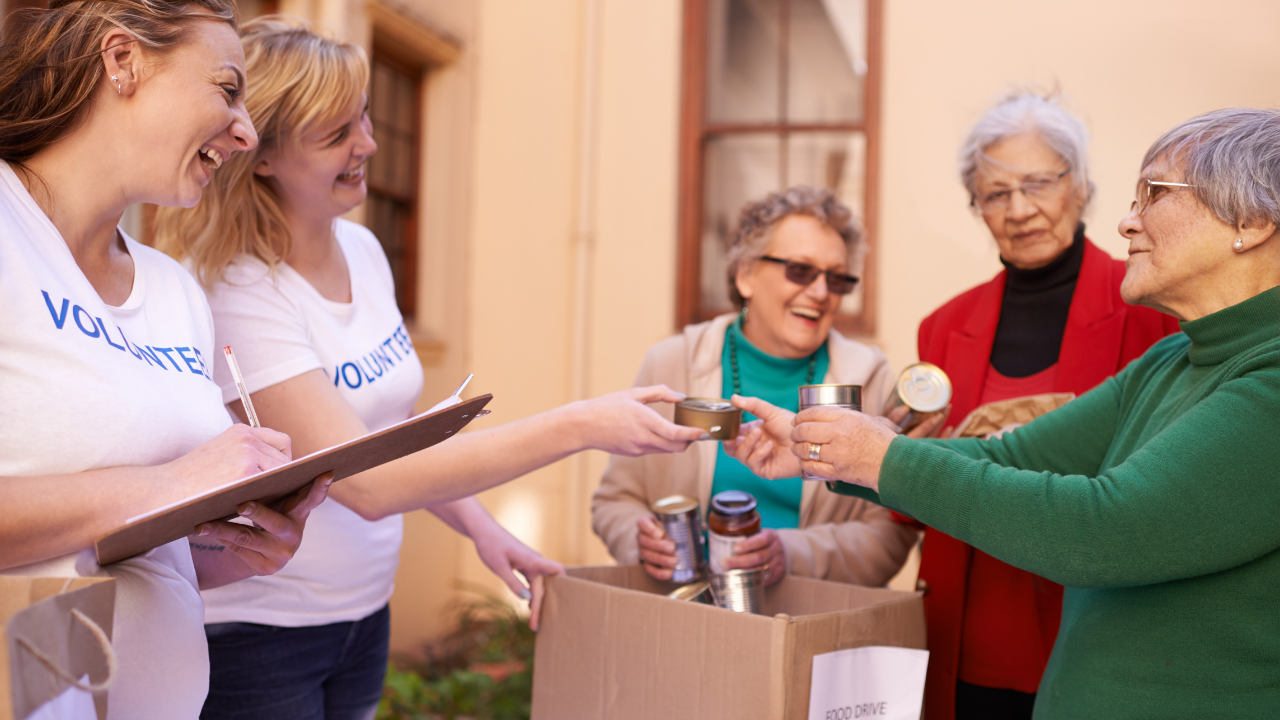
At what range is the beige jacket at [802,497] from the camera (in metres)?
2.27

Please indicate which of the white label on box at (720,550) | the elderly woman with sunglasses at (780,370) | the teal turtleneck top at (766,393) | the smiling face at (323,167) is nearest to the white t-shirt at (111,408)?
the smiling face at (323,167)

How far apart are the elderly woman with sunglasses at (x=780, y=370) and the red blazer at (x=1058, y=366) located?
0.59ft

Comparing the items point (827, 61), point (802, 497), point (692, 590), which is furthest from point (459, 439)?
point (827, 61)

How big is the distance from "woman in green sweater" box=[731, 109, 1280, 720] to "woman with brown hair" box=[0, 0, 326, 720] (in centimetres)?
97

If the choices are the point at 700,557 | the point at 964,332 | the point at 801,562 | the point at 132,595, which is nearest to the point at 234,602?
the point at 132,595

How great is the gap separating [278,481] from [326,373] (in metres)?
0.71

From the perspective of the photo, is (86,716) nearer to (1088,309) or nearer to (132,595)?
(132,595)

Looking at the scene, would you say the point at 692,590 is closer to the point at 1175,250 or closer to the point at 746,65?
the point at 1175,250

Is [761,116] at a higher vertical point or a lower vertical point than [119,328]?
higher

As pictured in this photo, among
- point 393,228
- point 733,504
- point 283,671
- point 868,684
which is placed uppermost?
point 393,228

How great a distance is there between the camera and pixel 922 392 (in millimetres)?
2107

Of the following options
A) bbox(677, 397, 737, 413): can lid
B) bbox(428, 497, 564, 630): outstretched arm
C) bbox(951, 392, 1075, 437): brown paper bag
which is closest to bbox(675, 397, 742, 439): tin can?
bbox(677, 397, 737, 413): can lid

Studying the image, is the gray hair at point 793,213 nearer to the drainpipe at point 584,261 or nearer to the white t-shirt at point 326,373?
the white t-shirt at point 326,373

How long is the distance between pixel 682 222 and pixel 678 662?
424 cm
